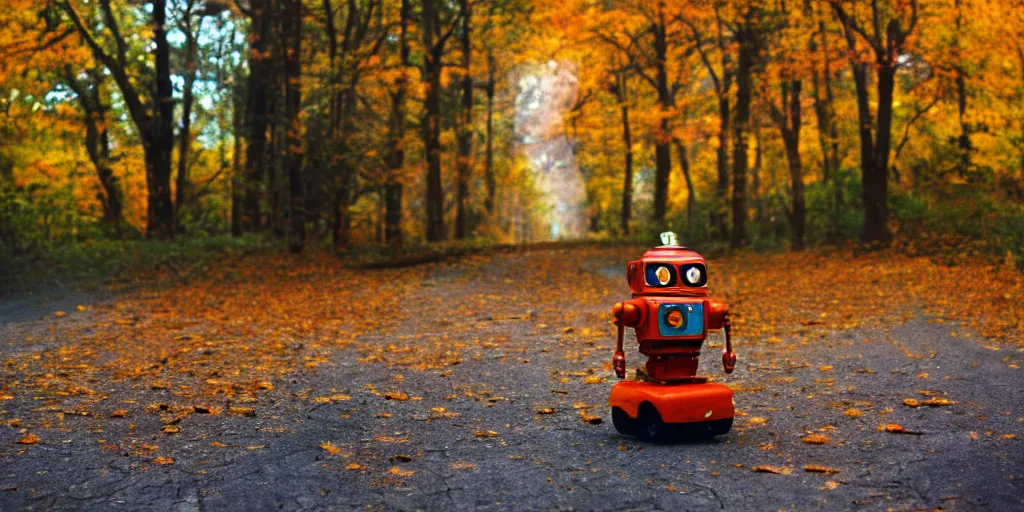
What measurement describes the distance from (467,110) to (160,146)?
455 inches

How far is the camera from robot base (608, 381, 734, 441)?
235 inches

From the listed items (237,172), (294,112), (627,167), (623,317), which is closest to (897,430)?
(623,317)

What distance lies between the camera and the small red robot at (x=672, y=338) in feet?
19.6

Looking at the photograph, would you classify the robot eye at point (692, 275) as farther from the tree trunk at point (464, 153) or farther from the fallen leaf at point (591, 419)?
the tree trunk at point (464, 153)

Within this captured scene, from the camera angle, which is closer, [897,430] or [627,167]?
[897,430]

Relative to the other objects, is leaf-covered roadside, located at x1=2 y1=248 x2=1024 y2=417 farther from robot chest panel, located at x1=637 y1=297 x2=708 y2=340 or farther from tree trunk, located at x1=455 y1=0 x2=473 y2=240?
tree trunk, located at x1=455 y1=0 x2=473 y2=240

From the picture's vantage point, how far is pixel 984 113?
24797 mm

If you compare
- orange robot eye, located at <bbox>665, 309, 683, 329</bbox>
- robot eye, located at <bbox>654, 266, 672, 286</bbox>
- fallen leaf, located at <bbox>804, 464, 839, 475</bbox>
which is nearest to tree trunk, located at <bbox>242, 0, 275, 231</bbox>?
robot eye, located at <bbox>654, 266, 672, 286</bbox>

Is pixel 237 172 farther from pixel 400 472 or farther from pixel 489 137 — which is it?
pixel 400 472

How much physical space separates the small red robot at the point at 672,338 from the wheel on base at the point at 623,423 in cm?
6

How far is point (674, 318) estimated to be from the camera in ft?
19.6

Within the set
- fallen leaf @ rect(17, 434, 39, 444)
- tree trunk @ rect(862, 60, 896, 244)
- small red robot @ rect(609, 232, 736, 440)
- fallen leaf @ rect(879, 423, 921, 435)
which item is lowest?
fallen leaf @ rect(17, 434, 39, 444)

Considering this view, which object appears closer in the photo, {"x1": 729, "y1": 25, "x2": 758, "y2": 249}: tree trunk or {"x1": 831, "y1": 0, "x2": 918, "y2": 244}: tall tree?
{"x1": 831, "y1": 0, "x2": 918, "y2": 244}: tall tree

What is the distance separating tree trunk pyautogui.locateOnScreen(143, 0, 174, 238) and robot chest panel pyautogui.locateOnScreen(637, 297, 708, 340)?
21.9m
